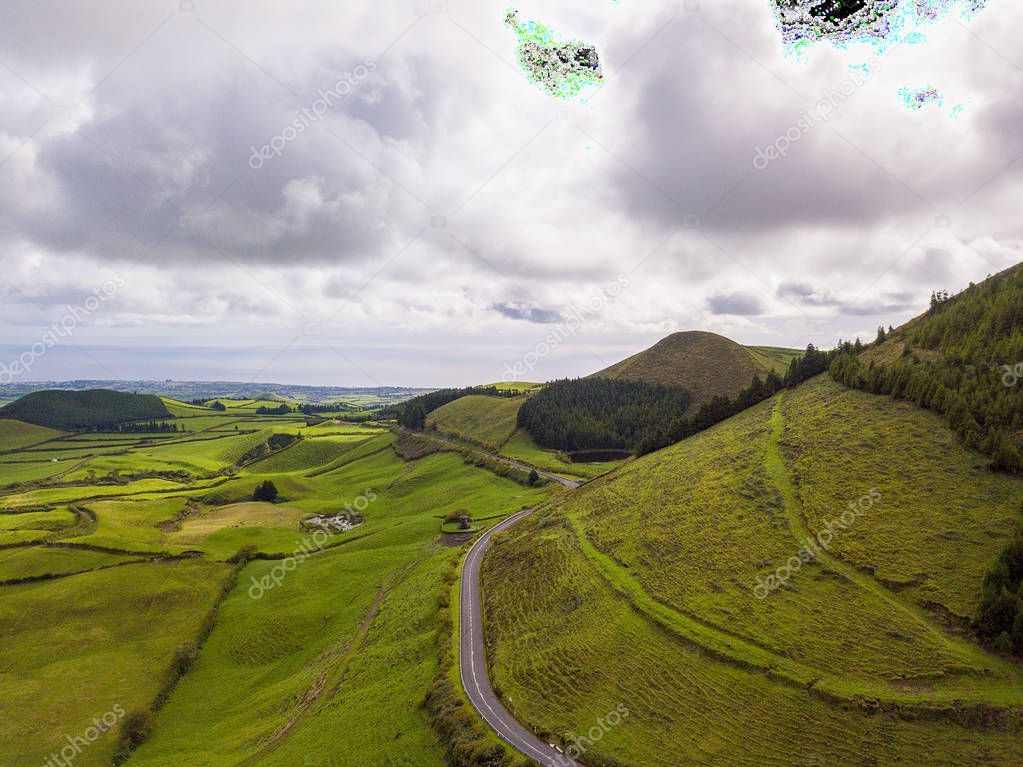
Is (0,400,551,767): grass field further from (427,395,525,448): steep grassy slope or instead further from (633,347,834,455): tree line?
(427,395,525,448): steep grassy slope

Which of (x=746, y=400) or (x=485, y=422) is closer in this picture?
(x=746, y=400)

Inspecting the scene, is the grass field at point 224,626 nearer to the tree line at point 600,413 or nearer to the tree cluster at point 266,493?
the tree cluster at point 266,493

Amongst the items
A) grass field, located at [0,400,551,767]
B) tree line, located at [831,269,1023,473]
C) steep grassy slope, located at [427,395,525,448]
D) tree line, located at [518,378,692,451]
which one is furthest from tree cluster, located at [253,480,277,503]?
tree line, located at [831,269,1023,473]

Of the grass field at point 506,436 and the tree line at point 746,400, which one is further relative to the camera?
the grass field at point 506,436

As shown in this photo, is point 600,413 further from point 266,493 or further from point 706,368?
point 266,493

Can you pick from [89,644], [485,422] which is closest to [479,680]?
[89,644]

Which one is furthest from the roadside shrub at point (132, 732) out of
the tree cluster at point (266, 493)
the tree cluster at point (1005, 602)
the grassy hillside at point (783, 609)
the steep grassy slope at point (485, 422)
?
the steep grassy slope at point (485, 422)

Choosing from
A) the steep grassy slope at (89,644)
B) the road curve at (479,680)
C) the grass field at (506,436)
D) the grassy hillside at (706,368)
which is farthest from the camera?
the grassy hillside at (706,368)

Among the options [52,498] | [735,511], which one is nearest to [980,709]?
[735,511]
